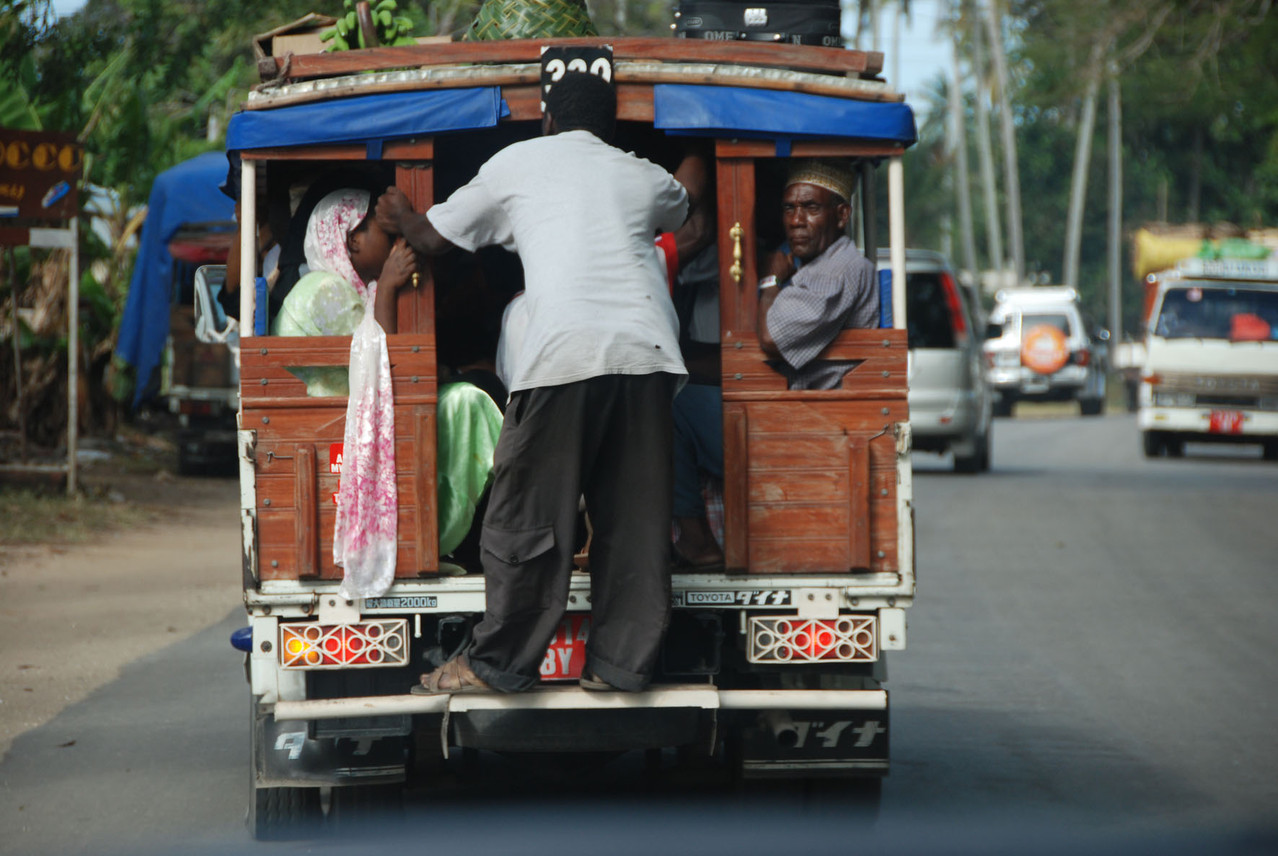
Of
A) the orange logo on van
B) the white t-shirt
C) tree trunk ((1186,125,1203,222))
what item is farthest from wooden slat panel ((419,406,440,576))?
tree trunk ((1186,125,1203,222))

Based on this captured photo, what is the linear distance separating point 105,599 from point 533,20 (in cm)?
601

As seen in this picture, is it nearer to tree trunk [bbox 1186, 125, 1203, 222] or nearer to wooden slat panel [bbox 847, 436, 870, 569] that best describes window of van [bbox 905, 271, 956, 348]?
wooden slat panel [bbox 847, 436, 870, 569]

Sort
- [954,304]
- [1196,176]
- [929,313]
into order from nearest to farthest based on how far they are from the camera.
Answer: [954,304] < [929,313] < [1196,176]

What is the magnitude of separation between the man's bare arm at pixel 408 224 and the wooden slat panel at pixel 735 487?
941 millimetres

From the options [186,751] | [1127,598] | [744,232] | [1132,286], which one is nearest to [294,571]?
[744,232]

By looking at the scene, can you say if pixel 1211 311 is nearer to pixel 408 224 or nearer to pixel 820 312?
pixel 820 312

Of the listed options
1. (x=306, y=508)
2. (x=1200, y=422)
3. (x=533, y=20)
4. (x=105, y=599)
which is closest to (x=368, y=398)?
(x=306, y=508)

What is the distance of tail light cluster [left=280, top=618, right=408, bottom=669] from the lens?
188 inches

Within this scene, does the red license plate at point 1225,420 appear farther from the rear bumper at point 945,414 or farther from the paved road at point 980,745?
the paved road at point 980,745

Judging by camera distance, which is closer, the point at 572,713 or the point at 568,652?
the point at 572,713

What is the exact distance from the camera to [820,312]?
500 centimetres

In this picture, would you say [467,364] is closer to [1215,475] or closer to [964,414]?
[964,414]

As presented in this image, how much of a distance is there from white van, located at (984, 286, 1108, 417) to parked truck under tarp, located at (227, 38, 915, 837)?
31.5m

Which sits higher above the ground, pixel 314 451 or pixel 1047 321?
pixel 1047 321
